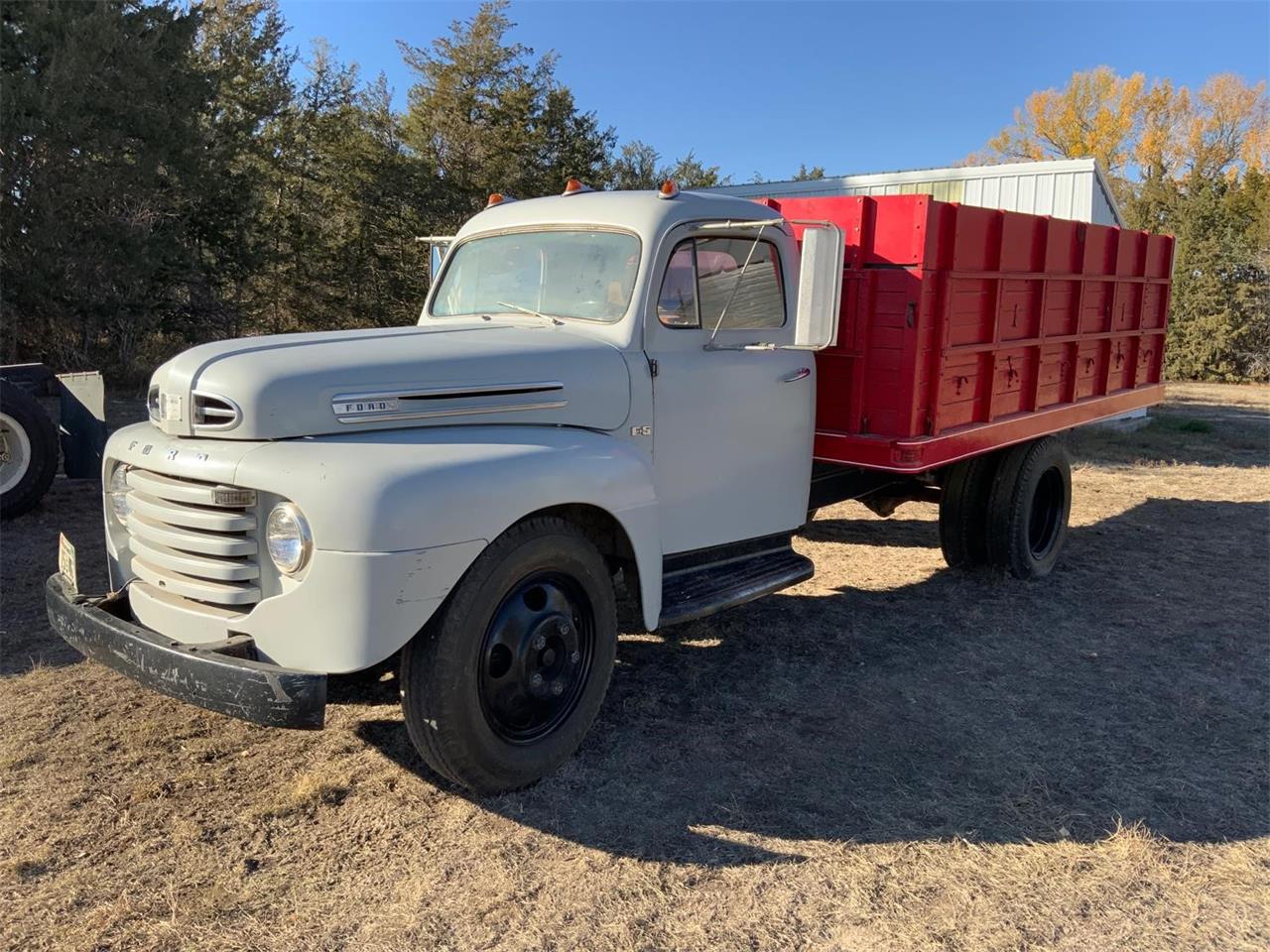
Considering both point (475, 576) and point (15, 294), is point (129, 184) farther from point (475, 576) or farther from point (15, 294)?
point (475, 576)

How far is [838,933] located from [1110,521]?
253 inches

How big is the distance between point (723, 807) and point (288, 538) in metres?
1.71

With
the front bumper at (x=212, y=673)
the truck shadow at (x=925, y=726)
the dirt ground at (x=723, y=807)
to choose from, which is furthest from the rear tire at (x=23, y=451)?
the truck shadow at (x=925, y=726)

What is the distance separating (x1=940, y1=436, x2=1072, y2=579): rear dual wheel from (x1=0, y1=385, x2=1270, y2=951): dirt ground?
0.83 m

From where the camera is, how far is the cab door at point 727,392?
3945 millimetres

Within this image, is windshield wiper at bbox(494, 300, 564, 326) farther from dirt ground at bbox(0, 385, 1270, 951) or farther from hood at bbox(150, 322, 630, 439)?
dirt ground at bbox(0, 385, 1270, 951)

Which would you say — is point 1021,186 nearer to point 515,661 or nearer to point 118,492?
point 515,661

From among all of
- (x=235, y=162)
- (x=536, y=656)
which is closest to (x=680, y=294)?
(x=536, y=656)

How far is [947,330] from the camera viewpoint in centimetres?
473

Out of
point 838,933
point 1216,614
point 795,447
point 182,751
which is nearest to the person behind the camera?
point 838,933

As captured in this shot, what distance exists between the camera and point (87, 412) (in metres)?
6.58

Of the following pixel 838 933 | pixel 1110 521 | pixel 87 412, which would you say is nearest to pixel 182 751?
pixel 838 933

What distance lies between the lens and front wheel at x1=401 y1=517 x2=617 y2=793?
2932 millimetres

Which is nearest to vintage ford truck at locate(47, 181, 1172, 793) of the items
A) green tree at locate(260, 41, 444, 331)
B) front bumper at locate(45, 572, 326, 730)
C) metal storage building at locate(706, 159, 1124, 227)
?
front bumper at locate(45, 572, 326, 730)
